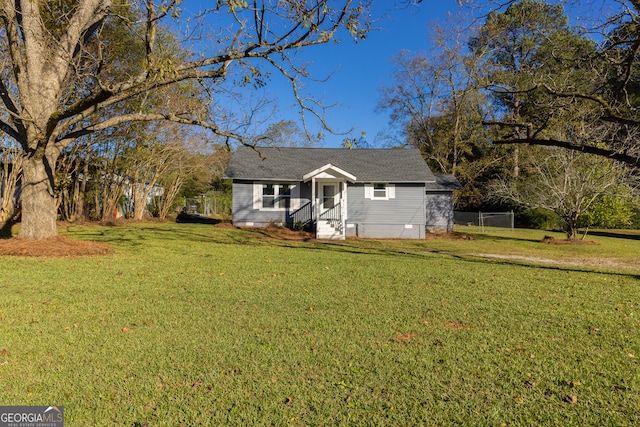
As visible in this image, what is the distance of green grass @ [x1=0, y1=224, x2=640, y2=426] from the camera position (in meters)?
2.99

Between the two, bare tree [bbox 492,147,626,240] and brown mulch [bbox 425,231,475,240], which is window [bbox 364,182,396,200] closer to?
brown mulch [bbox 425,231,475,240]

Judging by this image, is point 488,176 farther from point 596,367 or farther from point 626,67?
point 596,367

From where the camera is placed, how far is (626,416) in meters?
2.96

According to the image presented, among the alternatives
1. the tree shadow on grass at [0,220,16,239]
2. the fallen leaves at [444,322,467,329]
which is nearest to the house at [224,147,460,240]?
the tree shadow on grass at [0,220,16,239]

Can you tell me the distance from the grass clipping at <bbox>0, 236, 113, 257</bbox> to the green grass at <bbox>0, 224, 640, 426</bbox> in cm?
127

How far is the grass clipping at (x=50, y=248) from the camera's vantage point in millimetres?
9570

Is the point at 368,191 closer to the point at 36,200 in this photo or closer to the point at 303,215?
the point at 303,215

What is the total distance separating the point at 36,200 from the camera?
1038cm

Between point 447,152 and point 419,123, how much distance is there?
375 centimetres

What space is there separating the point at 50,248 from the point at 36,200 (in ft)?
5.02

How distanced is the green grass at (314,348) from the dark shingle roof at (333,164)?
40.8 feet

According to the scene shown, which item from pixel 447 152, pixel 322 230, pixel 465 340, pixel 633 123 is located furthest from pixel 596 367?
pixel 447 152

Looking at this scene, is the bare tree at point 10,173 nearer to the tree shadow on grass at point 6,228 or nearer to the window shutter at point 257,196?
the tree shadow on grass at point 6,228

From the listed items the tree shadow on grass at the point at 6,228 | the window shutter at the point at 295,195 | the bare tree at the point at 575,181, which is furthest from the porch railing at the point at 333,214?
the tree shadow on grass at the point at 6,228
